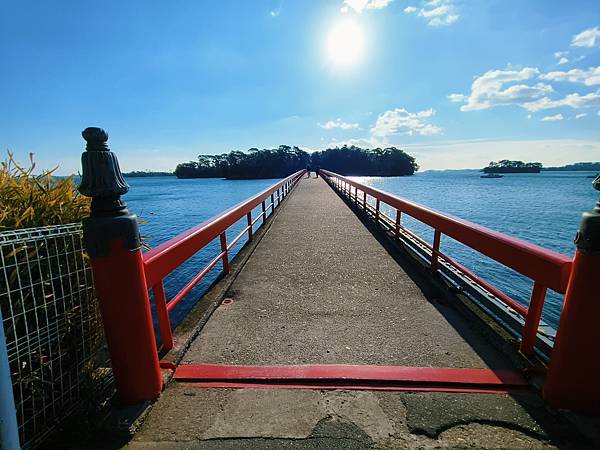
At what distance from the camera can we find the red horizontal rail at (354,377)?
6.98ft

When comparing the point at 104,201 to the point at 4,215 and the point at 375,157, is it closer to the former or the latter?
the point at 4,215

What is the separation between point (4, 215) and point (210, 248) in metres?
12.2

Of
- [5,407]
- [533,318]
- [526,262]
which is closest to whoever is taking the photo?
[5,407]

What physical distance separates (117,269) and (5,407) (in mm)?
734

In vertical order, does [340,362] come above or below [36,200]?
below

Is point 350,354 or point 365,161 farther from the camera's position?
point 365,161

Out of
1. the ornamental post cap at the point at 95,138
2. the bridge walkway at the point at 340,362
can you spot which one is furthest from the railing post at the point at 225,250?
the ornamental post cap at the point at 95,138

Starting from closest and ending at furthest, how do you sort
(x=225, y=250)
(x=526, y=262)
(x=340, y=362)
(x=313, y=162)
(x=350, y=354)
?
(x=526, y=262), (x=340, y=362), (x=350, y=354), (x=225, y=250), (x=313, y=162)

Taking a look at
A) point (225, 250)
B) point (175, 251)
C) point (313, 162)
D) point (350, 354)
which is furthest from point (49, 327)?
point (313, 162)

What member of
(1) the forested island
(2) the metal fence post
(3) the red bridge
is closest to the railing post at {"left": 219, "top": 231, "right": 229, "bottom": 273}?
(3) the red bridge

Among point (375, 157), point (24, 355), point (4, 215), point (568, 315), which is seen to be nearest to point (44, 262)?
point (4, 215)

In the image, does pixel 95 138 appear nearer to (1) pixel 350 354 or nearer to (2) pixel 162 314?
(2) pixel 162 314

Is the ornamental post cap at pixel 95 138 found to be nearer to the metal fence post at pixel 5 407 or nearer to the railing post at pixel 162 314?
the metal fence post at pixel 5 407

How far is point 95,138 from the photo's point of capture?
1706 millimetres
